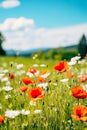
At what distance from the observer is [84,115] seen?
168 inches

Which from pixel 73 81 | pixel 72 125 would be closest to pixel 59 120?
pixel 72 125

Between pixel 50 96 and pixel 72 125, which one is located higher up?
pixel 50 96

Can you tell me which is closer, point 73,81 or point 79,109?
point 79,109

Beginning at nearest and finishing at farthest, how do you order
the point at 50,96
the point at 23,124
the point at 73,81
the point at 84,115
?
the point at 84,115, the point at 23,124, the point at 50,96, the point at 73,81

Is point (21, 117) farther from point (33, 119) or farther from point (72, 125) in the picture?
point (72, 125)

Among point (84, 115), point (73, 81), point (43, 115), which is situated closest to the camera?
point (84, 115)

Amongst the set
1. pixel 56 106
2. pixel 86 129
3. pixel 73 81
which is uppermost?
pixel 73 81

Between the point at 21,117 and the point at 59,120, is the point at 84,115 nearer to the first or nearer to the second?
the point at 59,120

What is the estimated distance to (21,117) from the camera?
5.37 m

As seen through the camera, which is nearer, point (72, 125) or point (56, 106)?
point (72, 125)

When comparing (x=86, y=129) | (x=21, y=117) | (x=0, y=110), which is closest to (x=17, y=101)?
(x=0, y=110)

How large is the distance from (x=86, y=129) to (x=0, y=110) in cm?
194

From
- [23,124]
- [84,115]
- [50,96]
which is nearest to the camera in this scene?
[84,115]

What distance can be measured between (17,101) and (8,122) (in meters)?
0.78
